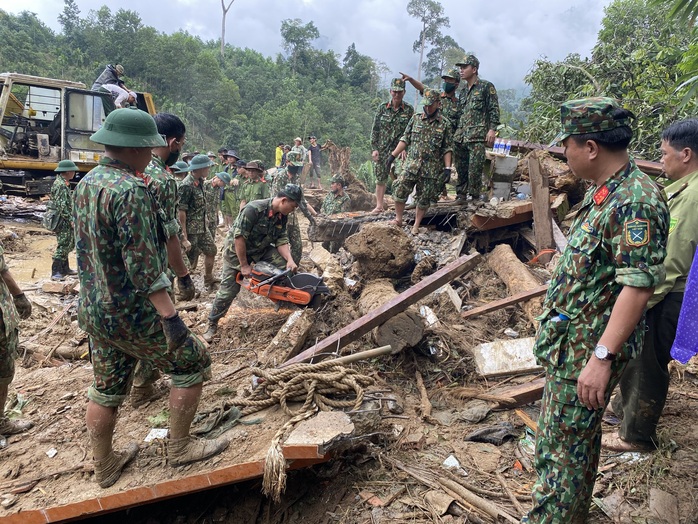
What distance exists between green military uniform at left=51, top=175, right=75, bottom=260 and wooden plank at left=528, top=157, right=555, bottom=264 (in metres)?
7.13

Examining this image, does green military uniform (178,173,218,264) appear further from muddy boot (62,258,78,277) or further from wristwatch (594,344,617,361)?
wristwatch (594,344,617,361)

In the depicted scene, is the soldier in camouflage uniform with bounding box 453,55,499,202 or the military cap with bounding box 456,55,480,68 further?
the soldier in camouflage uniform with bounding box 453,55,499,202

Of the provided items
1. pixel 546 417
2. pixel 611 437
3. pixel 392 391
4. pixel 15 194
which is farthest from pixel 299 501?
pixel 15 194

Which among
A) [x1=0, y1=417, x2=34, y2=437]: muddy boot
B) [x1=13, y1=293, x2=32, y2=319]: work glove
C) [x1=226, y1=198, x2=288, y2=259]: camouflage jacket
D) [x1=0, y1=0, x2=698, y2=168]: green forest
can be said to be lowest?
[x1=0, y1=417, x2=34, y2=437]: muddy boot

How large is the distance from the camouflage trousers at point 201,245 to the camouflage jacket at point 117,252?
4.37 m

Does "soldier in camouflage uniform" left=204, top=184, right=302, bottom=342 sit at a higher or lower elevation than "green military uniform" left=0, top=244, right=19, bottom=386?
higher

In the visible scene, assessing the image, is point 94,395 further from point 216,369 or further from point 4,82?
point 4,82

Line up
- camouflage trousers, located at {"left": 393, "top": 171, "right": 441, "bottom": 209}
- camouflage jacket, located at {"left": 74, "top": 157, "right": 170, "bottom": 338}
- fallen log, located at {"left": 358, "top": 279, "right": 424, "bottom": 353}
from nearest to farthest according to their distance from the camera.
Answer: camouflage jacket, located at {"left": 74, "top": 157, "right": 170, "bottom": 338}
fallen log, located at {"left": 358, "top": 279, "right": 424, "bottom": 353}
camouflage trousers, located at {"left": 393, "top": 171, "right": 441, "bottom": 209}

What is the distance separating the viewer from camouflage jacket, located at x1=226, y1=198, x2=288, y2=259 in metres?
4.71

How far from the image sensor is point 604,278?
194 centimetres

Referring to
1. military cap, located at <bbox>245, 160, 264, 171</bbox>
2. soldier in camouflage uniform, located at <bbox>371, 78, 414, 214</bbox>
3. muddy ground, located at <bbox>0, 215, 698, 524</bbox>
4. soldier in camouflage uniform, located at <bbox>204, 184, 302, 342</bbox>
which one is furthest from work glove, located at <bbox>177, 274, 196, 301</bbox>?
military cap, located at <bbox>245, 160, 264, 171</bbox>

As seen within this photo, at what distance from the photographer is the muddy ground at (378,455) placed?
269 cm

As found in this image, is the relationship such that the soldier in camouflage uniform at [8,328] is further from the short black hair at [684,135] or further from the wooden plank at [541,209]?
the wooden plank at [541,209]

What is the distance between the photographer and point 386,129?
25.6 feet
